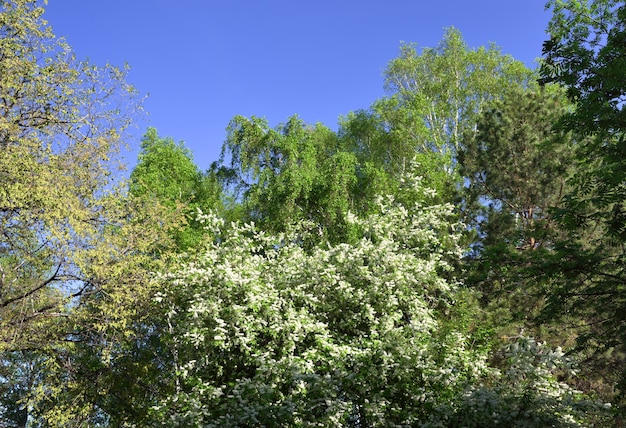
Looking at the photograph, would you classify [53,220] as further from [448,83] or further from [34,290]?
[448,83]

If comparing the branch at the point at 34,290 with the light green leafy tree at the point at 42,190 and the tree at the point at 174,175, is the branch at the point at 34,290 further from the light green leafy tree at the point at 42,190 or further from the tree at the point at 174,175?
the tree at the point at 174,175

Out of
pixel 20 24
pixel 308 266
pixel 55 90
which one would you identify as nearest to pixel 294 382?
pixel 308 266

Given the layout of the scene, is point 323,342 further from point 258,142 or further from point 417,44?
point 417,44

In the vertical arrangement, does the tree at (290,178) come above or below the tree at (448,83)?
below

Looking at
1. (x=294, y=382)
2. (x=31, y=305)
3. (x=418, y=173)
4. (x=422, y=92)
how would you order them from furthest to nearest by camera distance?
1. (x=422, y=92)
2. (x=418, y=173)
3. (x=31, y=305)
4. (x=294, y=382)

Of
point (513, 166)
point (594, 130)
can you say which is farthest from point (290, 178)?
point (594, 130)

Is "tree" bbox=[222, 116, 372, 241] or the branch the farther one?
"tree" bbox=[222, 116, 372, 241]

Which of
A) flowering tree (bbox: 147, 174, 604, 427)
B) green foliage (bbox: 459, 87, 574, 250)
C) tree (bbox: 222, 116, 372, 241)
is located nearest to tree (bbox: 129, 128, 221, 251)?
tree (bbox: 222, 116, 372, 241)

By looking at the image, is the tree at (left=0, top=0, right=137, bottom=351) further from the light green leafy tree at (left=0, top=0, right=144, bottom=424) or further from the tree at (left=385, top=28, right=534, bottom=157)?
the tree at (left=385, top=28, right=534, bottom=157)

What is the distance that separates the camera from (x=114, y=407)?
1241 centimetres

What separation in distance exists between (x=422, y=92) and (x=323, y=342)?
61.5ft

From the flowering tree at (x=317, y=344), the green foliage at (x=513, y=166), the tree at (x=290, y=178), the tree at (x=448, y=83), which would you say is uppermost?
the tree at (x=448, y=83)

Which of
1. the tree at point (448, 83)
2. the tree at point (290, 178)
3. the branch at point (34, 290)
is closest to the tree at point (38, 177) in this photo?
the branch at point (34, 290)

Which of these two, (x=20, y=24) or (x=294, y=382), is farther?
(x=20, y=24)
